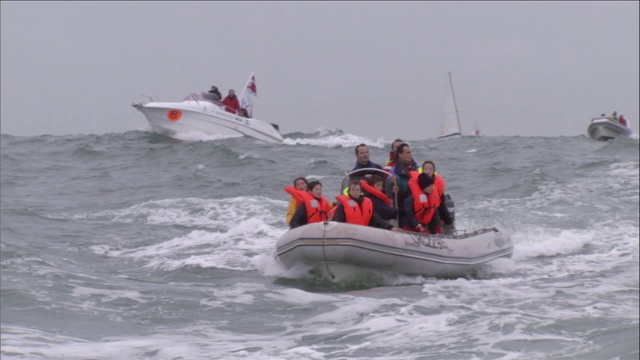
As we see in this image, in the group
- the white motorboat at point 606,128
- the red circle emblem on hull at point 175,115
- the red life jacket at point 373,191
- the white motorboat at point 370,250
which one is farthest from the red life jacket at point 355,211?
the white motorboat at point 606,128

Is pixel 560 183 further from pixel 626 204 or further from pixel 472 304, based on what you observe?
pixel 472 304

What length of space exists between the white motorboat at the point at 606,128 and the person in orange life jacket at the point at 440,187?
21.2 metres

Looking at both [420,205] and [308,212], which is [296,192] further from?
[420,205]

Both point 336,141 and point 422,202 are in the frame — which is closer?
point 422,202

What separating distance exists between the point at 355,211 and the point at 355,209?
0.02 meters

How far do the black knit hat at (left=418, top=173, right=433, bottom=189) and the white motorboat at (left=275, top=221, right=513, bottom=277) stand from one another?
23.8 inches

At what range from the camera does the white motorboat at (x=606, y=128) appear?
106ft

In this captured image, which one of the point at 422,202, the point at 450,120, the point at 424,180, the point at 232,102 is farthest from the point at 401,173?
the point at 450,120

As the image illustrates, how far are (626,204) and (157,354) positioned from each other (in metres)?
11.8

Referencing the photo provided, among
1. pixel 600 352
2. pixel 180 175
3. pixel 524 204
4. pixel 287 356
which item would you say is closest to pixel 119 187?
pixel 180 175

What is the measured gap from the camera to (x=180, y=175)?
70.6 feet

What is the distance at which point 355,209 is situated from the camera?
11305mm

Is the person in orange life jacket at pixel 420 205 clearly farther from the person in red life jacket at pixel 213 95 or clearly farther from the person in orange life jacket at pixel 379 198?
the person in red life jacket at pixel 213 95

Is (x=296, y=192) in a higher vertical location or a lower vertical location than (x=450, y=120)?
lower
